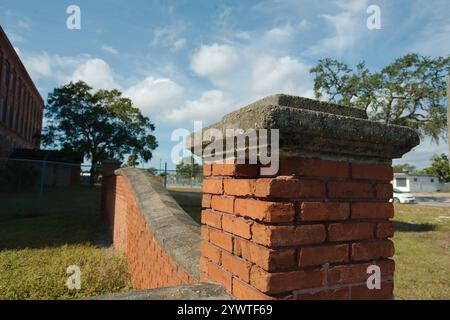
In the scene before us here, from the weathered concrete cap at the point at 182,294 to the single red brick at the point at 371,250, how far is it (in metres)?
0.61

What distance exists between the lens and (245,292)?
57.2 inches

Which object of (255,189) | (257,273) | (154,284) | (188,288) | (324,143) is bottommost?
(154,284)

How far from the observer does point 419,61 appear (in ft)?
59.0

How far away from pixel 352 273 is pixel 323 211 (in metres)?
0.33

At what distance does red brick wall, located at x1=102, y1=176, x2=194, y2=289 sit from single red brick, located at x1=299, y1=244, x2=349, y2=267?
1.05m

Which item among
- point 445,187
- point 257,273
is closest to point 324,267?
point 257,273

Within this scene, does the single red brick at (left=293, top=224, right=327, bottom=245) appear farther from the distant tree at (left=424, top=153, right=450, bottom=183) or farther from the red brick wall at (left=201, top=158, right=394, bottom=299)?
the distant tree at (left=424, top=153, right=450, bottom=183)

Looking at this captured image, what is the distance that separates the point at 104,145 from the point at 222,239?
3345 centimetres

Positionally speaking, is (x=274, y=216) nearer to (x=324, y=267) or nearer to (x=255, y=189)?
(x=255, y=189)

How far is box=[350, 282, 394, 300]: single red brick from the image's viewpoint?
58.2 inches

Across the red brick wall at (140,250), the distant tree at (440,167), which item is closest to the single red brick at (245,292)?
A: the red brick wall at (140,250)

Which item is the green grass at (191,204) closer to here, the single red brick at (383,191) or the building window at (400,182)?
the single red brick at (383,191)

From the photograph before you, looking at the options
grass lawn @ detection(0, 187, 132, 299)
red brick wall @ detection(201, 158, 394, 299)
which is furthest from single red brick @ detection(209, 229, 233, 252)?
grass lawn @ detection(0, 187, 132, 299)

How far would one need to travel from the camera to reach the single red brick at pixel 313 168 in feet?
4.51
